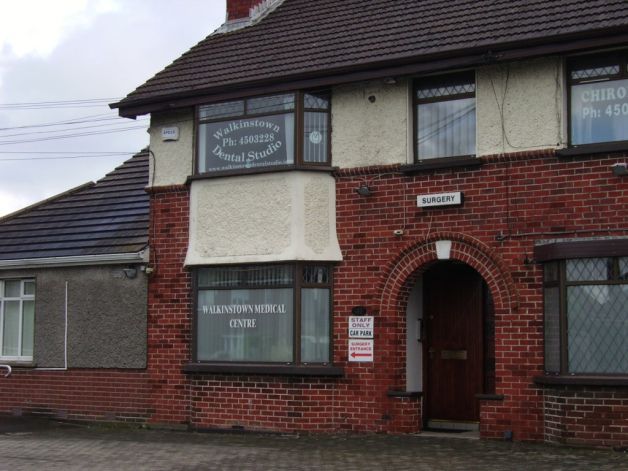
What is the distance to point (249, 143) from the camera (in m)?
16.0

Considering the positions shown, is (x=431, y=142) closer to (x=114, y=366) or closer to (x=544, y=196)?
(x=544, y=196)

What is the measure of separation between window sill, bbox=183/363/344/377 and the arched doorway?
5.51ft

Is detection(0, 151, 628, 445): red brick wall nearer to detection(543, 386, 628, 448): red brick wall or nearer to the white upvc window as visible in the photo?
detection(543, 386, 628, 448): red brick wall

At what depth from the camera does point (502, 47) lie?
13852mm

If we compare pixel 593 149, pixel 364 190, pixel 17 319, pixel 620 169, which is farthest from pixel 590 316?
pixel 17 319

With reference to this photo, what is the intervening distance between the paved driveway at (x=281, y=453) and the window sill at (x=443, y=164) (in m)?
3.77

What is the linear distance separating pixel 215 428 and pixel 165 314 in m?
2.05

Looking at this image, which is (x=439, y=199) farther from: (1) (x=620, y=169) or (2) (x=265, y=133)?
(2) (x=265, y=133)

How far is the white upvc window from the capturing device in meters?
18.9

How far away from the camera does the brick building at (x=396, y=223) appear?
13.5 m

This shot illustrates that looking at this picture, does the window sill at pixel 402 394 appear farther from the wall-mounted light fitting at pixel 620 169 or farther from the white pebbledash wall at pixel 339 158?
the wall-mounted light fitting at pixel 620 169

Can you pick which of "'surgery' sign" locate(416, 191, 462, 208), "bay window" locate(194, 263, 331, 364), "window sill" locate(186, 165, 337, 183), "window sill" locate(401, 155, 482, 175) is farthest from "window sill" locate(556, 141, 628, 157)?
"bay window" locate(194, 263, 331, 364)

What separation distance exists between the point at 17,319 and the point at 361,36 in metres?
8.33

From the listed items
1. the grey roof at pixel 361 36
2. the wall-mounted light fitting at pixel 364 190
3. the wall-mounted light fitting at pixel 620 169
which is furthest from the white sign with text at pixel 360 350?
the wall-mounted light fitting at pixel 620 169
